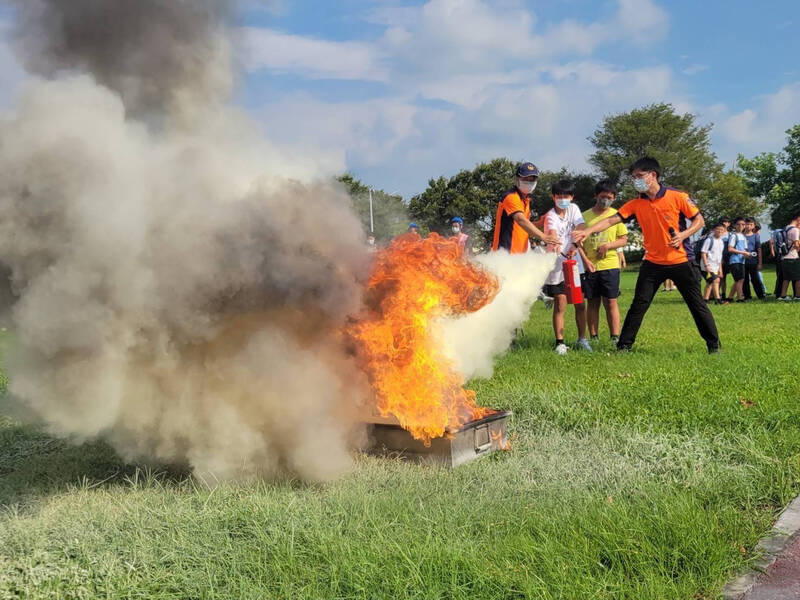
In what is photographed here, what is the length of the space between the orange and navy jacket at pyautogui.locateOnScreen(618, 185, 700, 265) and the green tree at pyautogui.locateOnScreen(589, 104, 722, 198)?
59726 millimetres

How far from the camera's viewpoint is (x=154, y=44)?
445 centimetres

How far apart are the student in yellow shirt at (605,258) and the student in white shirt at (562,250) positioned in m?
0.20

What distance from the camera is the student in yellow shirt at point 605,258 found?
33.7 feet

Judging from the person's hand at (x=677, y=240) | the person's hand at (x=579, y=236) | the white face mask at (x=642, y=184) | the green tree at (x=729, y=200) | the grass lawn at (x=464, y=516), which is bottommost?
the grass lawn at (x=464, y=516)

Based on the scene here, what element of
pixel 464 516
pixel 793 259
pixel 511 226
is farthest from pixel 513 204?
pixel 793 259

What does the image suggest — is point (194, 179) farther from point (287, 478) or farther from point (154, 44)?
→ point (287, 478)

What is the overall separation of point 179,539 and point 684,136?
72.8 metres

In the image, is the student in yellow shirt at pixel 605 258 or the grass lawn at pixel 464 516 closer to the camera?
the grass lawn at pixel 464 516

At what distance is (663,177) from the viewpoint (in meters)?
66.2

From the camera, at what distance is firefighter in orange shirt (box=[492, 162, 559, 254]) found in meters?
9.16

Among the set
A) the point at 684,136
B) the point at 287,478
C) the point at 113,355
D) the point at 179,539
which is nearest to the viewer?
the point at 179,539

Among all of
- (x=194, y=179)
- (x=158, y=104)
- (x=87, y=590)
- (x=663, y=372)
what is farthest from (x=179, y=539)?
(x=663, y=372)

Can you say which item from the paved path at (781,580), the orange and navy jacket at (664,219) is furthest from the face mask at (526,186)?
the paved path at (781,580)

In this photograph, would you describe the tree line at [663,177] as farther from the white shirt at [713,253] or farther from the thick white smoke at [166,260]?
the thick white smoke at [166,260]
